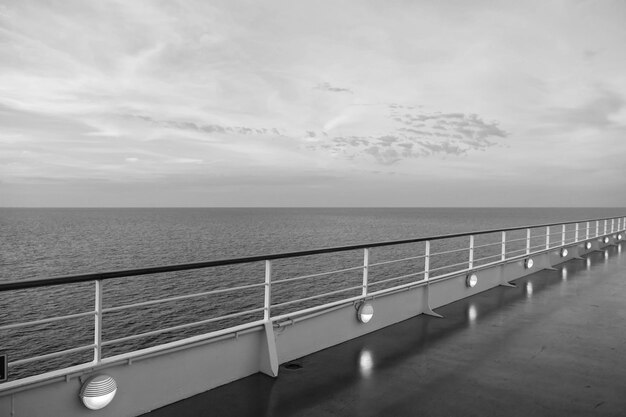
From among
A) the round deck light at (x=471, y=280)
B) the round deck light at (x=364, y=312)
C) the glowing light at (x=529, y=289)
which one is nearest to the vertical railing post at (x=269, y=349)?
the round deck light at (x=364, y=312)

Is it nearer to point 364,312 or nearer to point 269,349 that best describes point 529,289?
point 364,312

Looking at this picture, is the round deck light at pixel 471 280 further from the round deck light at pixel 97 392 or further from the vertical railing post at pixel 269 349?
the round deck light at pixel 97 392

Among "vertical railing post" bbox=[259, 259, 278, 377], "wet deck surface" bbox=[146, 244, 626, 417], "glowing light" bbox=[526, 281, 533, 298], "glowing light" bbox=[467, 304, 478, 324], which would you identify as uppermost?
"vertical railing post" bbox=[259, 259, 278, 377]

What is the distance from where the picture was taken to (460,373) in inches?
150

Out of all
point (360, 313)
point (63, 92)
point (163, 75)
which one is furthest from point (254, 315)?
point (63, 92)

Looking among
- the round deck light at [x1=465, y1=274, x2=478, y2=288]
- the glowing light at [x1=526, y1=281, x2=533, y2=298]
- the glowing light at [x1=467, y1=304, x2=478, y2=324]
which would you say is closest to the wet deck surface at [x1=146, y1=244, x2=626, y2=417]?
the glowing light at [x1=467, y1=304, x2=478, y2=324]

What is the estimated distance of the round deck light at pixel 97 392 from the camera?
2.71m

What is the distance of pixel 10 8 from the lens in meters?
20.6

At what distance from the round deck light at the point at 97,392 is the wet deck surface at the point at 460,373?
42 cm

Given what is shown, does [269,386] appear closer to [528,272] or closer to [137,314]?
[528,272]

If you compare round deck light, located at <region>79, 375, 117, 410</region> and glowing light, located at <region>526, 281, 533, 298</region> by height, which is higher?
round deck light, located at <region>79, 375, 117, 410</region>

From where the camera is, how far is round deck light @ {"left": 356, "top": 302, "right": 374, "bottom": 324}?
16.0ft

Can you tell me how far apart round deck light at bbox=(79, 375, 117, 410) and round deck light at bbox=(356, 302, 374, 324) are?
9.10ft

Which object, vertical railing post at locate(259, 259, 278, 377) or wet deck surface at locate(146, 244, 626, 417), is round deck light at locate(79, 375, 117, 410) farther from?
vertical railing post at locate(259, 259, 278, 377)
